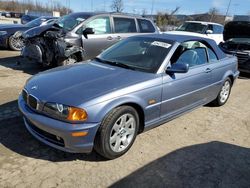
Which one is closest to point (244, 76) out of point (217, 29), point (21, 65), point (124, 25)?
point (124, 25)

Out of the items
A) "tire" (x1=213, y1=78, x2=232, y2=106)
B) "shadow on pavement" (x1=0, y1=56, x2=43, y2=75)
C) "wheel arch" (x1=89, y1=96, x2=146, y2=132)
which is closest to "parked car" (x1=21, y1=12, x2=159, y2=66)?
"shadow on pavement" (x1=0, y1=56, x2=43, y2=75)

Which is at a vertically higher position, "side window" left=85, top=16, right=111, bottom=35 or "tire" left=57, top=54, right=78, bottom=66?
"side window" left=85, top=16, right=111, bottom=35

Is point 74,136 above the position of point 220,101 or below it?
above

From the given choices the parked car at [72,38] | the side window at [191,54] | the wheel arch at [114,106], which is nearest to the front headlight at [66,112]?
the wheel arch at [114,106]

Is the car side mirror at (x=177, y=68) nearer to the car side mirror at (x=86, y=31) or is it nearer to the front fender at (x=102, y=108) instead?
the front fender at (x=102, y=108)

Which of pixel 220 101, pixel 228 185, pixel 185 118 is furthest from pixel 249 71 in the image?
pixel 228 185

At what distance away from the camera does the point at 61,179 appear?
2.97 m

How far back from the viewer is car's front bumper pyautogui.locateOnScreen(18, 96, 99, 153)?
302 centimetres

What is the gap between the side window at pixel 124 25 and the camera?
26.6 ft

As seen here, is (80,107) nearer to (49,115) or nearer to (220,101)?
(49,115)

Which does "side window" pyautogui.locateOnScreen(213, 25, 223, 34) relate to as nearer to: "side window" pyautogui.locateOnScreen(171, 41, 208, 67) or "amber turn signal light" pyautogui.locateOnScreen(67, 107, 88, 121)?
"side window" pyautogui.locateOnScreen(171, 41, 208, 67)

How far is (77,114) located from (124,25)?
19.1 feet

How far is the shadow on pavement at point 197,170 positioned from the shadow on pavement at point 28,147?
2.08 feet

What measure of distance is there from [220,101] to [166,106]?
88.2 inches
